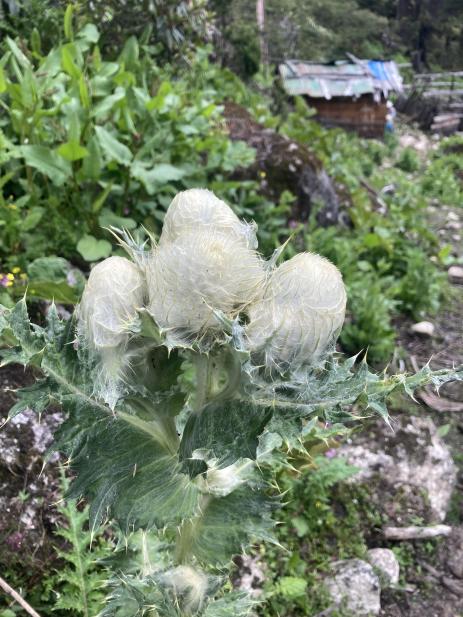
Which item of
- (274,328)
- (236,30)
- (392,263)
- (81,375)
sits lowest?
(392,263)

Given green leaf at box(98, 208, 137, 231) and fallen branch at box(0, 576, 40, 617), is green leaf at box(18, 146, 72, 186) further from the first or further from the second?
fallen branch at box(0, 576, 40, 617)

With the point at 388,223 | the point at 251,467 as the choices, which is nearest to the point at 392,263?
the point at 388,223

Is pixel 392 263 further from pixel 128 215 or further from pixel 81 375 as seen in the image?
pixel 81 375

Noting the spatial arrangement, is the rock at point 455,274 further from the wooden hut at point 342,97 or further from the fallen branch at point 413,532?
the wooden hut at point 342,97

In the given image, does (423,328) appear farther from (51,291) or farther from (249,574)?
(51,291)

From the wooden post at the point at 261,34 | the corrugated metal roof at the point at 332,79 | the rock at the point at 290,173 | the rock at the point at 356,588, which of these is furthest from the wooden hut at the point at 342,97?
the rock at the point at 356,588

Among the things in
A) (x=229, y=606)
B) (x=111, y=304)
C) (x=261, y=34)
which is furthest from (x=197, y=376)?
(x=261, y=34)
